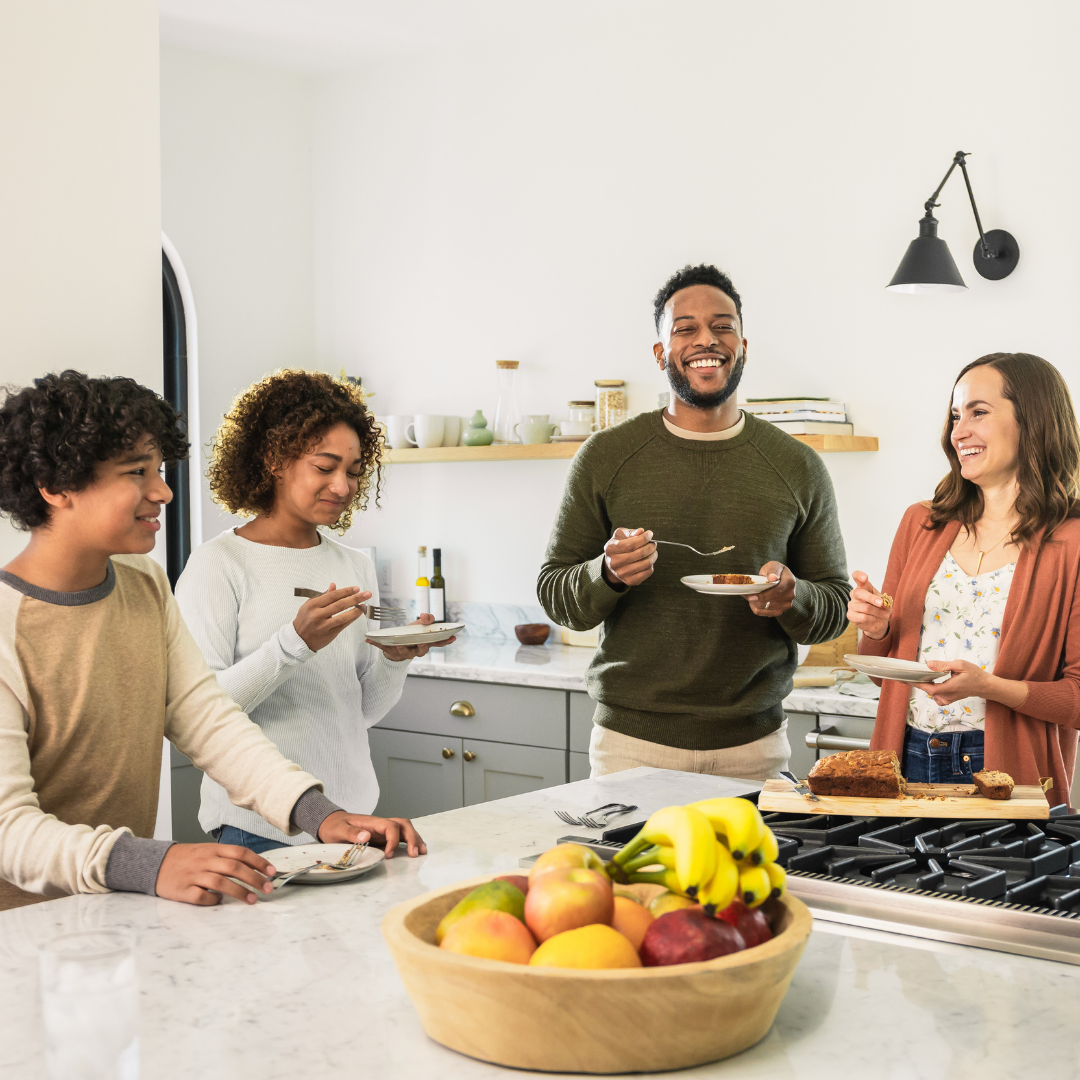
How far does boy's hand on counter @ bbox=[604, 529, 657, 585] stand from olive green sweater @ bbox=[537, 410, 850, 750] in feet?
0.30

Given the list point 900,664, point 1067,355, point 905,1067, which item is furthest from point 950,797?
point 1067,355

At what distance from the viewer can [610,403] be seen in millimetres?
3814

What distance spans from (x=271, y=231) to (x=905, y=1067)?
164 inches

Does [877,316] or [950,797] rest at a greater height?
[877,316]

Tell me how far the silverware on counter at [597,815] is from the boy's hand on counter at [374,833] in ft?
0.72

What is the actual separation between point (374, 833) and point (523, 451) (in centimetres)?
246

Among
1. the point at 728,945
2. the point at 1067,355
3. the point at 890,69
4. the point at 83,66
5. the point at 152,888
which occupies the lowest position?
the point at 152,888

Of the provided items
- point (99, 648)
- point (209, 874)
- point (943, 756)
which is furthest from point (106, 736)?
point (943, 756)

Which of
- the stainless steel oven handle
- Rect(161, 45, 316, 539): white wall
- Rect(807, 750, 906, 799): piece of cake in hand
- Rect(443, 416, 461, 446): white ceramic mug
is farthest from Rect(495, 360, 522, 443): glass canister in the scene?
Rect(807, 750, 906, 799): piece of cake in hand

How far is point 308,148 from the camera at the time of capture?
183 inches

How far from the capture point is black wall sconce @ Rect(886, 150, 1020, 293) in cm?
306

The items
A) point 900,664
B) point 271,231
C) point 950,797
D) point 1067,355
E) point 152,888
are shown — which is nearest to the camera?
point 152,888

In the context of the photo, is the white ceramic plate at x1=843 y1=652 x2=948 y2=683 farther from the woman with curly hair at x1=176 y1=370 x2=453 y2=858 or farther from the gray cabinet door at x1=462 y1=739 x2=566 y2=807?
the gray cabinet door at x1=462 y1=739 x2=566 y2=807

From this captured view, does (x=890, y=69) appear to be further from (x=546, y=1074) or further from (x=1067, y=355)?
(x=546, y=1074)
